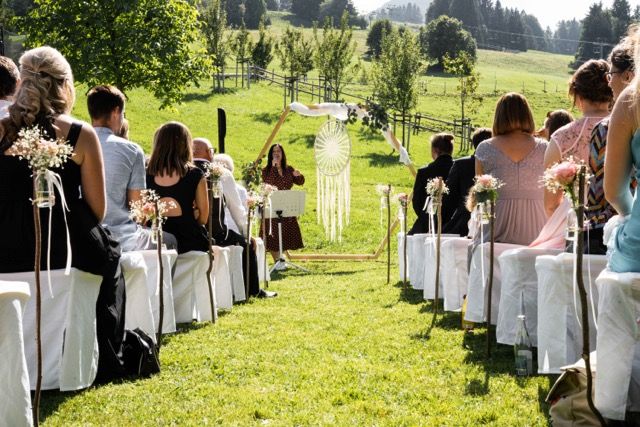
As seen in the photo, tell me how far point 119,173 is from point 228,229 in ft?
12.4

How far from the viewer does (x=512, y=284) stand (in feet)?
20.1

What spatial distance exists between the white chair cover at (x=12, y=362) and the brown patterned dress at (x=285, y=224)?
11.0 metres

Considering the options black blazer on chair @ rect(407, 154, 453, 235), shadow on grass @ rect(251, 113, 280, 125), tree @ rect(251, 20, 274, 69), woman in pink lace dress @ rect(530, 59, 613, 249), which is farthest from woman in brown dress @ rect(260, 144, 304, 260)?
tree @ rect(251, 20, 274, 69)

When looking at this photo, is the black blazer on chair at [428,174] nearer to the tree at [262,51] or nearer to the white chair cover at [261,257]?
the white chair cover at [261,257]

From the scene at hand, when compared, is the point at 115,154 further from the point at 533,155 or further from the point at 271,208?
the point at 271,208

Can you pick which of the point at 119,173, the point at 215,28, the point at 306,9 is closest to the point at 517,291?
the point at 119,173

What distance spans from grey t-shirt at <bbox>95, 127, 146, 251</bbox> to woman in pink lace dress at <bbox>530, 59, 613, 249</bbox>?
10.1 ft

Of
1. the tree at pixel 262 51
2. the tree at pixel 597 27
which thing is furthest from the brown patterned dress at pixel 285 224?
the tree at pixel 597 27

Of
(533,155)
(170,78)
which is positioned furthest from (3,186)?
(170,78)

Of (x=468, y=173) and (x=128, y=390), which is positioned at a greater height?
(x=468, y=173)

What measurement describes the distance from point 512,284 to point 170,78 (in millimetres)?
13130

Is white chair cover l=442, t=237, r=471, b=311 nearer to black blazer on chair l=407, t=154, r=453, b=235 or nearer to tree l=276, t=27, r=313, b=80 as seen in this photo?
black blazer on chair l=407, t=154, r=453, b=235

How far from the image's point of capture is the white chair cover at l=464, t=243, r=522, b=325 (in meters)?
6.96

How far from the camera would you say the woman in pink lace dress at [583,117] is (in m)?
5.62
